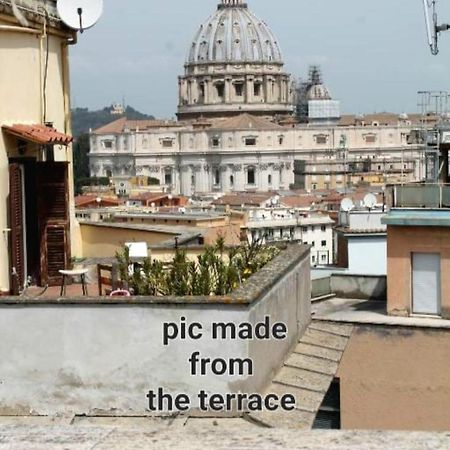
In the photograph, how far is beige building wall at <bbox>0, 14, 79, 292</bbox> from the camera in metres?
6.13

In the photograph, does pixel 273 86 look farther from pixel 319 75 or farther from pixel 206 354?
pixel 206 354

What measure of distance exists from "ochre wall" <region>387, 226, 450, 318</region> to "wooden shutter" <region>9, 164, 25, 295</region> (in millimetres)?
4391

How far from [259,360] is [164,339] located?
1.52ft

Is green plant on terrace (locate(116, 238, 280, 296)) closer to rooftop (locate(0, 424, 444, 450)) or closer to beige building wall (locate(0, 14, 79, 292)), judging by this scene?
beige building wall (locate(0, 14, 79, 292))

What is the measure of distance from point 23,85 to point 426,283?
15.5 feet

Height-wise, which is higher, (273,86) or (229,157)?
(273,86)

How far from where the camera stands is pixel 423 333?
29.2 ft

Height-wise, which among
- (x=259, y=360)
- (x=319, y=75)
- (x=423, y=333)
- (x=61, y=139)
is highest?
(x=319, y=75)

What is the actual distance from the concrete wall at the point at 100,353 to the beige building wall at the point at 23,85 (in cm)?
158

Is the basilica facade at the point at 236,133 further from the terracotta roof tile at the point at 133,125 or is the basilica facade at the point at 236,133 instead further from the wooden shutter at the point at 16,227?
the wooden shutter at the point at 16,227

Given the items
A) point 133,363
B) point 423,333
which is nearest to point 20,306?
point 133,363

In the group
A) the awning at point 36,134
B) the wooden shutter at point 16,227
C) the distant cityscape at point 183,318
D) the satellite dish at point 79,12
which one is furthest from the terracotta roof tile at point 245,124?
the wooden shutter at point 16,227

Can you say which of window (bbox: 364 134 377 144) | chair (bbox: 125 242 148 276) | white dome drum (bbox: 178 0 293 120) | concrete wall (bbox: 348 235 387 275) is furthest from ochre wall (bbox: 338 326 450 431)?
white dome drum (bbox: 178 0 293 120)

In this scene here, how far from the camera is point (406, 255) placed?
1001 centimetres
